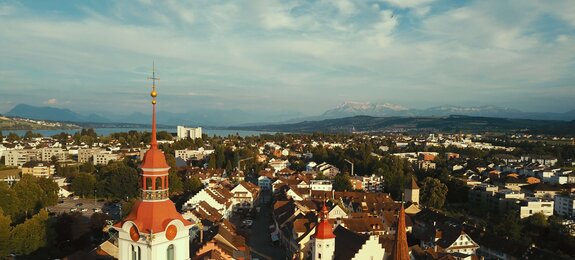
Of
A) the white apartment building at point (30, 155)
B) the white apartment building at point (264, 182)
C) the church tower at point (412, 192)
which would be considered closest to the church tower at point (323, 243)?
the church tower at point (412, 192)

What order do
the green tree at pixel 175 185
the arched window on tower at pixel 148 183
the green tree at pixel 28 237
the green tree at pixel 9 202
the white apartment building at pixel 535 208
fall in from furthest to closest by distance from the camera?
1. the green tree at pixel 175 185
2. the white apartment building at pixel 535 208
3. the green tree at pixel 9 202
4. the green tree at pixel 28 237
5. the arched window on tower at pixel 148 183

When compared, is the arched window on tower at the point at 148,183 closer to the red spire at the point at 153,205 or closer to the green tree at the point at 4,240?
the red spire at the point at 153,205

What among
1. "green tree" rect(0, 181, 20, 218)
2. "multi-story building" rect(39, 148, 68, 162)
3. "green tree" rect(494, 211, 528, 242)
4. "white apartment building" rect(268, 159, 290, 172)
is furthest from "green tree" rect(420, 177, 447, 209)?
"multi-story building" rect(39, 148, 68, 162)

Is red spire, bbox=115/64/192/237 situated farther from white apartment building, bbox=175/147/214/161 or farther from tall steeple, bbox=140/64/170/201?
white apartment building, bbox=175/147/214/161

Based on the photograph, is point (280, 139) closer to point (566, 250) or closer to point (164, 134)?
point (164, 134)

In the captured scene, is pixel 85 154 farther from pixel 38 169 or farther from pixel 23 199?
pixel 23 199

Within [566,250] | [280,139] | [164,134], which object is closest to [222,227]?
[566,250]
